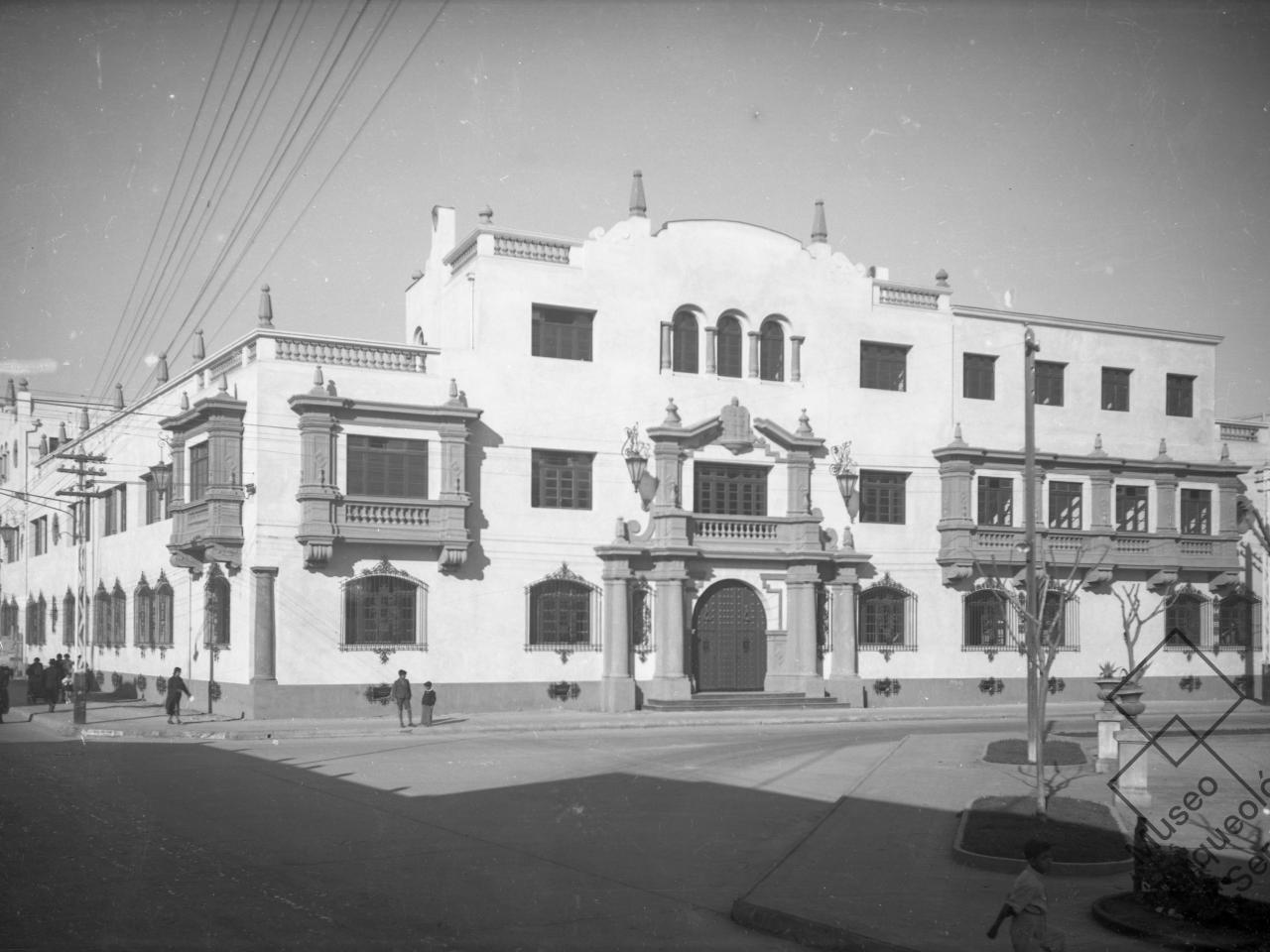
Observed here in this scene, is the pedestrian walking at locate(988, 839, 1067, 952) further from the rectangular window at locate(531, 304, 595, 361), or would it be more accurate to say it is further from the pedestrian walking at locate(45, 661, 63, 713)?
the pedestrian walking at locate(45, 661, 63, 713)

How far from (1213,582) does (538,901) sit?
39.8 m

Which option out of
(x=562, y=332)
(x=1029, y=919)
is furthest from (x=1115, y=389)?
(x=1029, y=919)

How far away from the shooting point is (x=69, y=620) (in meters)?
53.8

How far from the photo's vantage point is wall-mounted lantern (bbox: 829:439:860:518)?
4212 cm

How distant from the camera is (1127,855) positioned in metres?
15.1

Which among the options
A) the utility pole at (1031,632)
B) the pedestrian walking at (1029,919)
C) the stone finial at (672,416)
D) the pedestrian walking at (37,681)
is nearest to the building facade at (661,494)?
the stone finial at (672,416)

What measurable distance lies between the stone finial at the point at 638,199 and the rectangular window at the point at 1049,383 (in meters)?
14.4

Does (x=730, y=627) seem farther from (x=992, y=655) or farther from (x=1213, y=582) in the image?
(x=1213, y=582)

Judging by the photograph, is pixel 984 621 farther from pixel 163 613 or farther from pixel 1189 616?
pixel 163 613

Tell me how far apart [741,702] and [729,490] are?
246 inches

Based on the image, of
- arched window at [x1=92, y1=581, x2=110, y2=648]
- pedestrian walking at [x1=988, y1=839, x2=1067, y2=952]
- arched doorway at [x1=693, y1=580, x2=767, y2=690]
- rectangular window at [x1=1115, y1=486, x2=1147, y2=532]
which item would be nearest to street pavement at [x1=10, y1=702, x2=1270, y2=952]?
pedestrian walking at [x1=988, y1=839, x2=1067, y2=952]

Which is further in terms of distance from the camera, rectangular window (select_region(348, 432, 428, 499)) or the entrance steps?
the entrance steps

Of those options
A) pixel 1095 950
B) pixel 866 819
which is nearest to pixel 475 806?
pixel 866 819

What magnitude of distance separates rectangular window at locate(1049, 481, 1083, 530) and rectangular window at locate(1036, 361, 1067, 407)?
2735 millimetres
